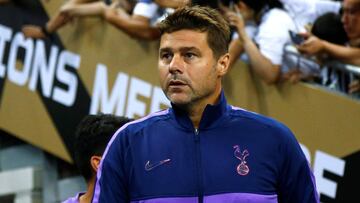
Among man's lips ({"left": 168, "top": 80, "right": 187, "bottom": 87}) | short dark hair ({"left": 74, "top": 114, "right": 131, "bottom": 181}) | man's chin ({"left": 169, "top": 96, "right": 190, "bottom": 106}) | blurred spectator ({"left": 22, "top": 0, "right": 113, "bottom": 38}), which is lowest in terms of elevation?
blurred spectator ({"left": 22, "top": 0, "right": 113, "bottom": 38})

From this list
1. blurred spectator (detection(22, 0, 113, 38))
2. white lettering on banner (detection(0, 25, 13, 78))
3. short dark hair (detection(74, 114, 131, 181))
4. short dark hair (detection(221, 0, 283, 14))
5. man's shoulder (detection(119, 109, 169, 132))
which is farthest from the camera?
white lettering on banner (detection(0, 25, 13, 78))

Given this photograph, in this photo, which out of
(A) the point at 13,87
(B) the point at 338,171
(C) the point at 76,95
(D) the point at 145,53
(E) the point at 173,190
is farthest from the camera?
(A) the point at 13,87

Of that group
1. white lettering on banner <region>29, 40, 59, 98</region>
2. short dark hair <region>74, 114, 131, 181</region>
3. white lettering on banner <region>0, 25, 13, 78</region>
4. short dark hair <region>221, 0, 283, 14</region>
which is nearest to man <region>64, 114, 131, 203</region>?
short dark hair <region>74, 114, 131, 181</region>

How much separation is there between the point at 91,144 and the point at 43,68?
3.60 metres

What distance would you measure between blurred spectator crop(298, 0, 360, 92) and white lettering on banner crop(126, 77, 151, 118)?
55.9 inches

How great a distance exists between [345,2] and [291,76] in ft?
1.74

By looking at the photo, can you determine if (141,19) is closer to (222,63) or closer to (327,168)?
(327,168)

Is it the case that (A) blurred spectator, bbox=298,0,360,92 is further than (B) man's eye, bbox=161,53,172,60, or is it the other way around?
(A) blurred spectator, bbox=298,0,360,92

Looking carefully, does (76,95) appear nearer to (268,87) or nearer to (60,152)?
(60,152)

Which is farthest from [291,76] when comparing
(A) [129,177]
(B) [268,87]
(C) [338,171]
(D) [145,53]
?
(A) [129,177]

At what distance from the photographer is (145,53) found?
6.41 metres

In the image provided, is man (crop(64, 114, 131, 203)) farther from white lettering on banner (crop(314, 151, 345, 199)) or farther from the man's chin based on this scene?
white lettering on banner (crop(314, 151, 345, 199))

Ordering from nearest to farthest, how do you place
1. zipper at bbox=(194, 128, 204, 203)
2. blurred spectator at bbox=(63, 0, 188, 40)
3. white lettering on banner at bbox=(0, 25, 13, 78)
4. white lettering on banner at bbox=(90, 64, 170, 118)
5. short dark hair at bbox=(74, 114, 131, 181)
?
zipper at bbox=(194, 128, 204, 203) < short dark hair at bbox=(74, 114, 131, 181) < blurred spectator at bbox=(63, 0, 188, 40) < white lettering on banner at bbox=(90, 64, 170, 118) < white lettering on banner at bbox=(0, 25, 13, 78)

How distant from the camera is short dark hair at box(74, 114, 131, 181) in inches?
149
